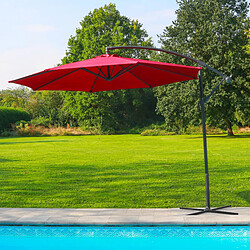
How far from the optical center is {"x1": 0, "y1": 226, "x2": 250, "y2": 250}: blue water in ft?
13.7

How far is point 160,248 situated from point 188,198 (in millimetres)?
2098

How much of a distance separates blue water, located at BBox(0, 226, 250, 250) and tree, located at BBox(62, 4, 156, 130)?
2734 centimetres

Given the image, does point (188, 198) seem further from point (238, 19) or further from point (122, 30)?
point (122, 30)

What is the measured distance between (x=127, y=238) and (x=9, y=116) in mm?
28277

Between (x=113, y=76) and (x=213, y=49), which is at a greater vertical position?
(x=213, y=49)

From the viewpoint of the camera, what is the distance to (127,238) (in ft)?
14.0

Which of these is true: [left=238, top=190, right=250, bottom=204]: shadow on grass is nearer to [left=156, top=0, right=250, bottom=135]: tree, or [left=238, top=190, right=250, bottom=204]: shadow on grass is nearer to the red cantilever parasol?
the red cantilever parasol

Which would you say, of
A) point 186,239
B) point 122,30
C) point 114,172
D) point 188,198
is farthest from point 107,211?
point 122,30

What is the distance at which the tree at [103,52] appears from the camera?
32.5 metres

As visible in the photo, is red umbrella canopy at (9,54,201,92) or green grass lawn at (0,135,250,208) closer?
red umbrella canopy at (9,54,201,92)

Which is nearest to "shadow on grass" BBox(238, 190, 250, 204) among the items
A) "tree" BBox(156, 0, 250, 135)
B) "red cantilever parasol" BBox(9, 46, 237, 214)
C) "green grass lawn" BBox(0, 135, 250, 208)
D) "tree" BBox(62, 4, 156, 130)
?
"green grass lawn" BBox(0, 135, 250, 208)

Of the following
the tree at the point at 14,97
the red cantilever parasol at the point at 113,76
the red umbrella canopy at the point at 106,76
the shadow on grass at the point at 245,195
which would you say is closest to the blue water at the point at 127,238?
the red cantilever parasol at the point at 113,76

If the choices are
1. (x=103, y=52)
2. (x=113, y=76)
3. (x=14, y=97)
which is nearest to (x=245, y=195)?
(x=113, y=76)

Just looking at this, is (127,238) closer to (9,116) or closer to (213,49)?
(213,49)
